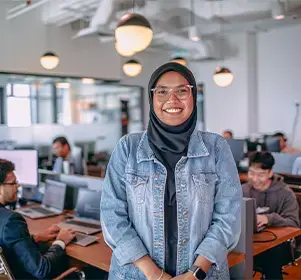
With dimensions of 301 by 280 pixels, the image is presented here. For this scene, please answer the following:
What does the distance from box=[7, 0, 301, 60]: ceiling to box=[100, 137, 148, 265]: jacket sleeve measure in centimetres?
464

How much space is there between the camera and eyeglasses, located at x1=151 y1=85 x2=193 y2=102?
1.54 metres

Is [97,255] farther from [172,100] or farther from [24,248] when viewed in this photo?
[172,100]

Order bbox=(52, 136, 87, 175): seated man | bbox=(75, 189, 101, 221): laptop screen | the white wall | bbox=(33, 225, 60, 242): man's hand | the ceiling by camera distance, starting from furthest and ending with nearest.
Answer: the white wall
the ceiling
bbox=(52, 136, 87, 175): seated man
bbox=(75, 189, 101, 221): laptop screen
bbox=(33, 225, 60, 242): man's hand

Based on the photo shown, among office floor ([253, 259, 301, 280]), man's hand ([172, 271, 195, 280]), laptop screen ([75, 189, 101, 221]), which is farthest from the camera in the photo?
office floor ([253, 259, 301, 280])

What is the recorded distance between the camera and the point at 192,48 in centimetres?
851

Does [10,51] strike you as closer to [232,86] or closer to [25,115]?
[25,115]

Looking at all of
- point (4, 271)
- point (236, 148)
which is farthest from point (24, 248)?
point (236, 148)

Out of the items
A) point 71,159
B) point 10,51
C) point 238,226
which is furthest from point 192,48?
point 238,226

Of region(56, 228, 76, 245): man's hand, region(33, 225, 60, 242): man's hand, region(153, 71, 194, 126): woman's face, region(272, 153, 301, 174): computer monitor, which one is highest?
region(153, 71, 194, 126): woman's face

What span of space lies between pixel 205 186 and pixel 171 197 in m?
0.13

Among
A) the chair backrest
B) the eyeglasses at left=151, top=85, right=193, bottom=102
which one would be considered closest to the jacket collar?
the eyeglasses at left=151, top=85, right=193, bottom=102

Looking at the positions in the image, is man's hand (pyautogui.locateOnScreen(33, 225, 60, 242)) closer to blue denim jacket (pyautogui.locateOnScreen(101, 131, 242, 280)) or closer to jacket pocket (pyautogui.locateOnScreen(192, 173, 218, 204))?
blue denim jacket (pyautogui.locateOnScreen(101, 131, 242, 280))

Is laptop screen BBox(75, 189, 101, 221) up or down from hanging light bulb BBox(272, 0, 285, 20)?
down

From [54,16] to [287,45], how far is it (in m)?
4.73
